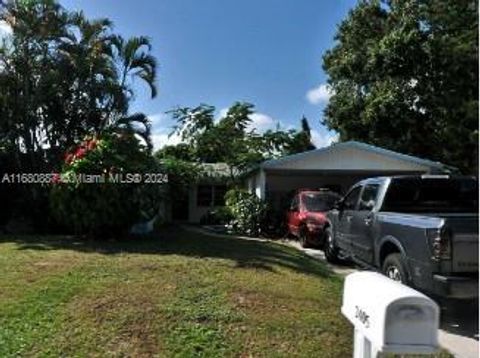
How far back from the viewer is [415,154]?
1276 inches

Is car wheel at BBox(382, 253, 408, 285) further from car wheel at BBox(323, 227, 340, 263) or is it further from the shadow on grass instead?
car wheel at BBox(323, 227, 340, 263)

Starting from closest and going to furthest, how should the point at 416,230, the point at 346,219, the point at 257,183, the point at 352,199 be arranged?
the point at 416,230
the point at 346,219
the point at 352,199
the point at 257,183

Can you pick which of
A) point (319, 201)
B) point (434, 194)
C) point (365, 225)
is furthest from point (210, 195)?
point (434, 194)

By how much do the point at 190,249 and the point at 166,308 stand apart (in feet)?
19.0

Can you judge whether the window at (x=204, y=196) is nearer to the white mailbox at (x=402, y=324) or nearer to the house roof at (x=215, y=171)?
the house roof at (x=215, y=171)

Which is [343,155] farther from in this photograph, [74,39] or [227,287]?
[227,287]

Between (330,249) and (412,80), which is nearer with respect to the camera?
(330,249)

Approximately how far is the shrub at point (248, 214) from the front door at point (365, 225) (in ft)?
36.3

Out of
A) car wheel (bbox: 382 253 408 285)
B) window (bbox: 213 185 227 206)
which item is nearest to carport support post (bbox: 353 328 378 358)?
car wheel (bbox: 382 253 408 285)

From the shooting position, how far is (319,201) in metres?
19.5

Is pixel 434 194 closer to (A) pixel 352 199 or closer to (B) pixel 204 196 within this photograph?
(A) pixel 352 199

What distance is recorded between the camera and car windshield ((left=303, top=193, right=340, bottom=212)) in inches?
754

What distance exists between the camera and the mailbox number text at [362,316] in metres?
2.68

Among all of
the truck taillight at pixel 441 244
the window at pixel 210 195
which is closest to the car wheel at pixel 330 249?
the truck taillight at pixel 441 244
